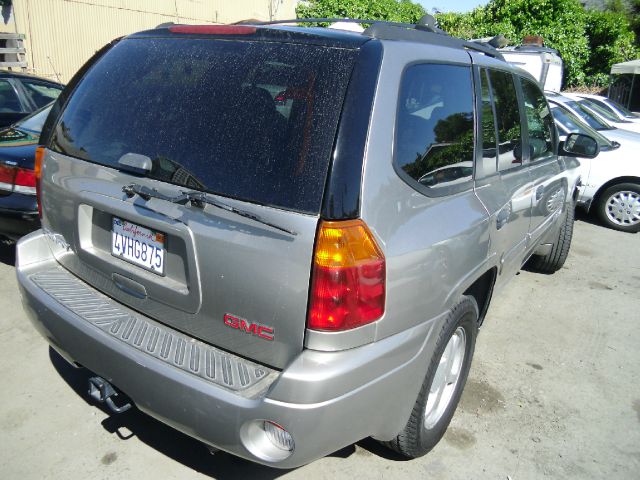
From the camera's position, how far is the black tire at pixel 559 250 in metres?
5.29

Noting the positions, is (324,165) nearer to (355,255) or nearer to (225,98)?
(355,255)

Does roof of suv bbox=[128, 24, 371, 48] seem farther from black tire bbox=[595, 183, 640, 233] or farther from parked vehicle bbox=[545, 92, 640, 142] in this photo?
parked vehicle bbox=[545, 92, 640, 142]

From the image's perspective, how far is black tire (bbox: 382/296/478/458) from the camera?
241 centimetres

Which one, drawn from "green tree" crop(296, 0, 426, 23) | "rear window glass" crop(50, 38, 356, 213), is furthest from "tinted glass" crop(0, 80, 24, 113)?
"green tree" crop(296, 0, 426, 23)

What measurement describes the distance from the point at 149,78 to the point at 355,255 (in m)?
1.30

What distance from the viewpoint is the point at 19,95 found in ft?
22.5

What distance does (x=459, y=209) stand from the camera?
8.05 feet

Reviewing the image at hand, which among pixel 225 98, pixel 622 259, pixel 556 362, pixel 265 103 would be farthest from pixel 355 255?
pixel 622 259

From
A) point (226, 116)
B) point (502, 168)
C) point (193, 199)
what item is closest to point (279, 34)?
point (226, 116)

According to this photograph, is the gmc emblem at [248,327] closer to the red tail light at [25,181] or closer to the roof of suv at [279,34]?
the roof of suv at [279,34]

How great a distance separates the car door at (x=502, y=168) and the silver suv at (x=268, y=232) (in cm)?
5

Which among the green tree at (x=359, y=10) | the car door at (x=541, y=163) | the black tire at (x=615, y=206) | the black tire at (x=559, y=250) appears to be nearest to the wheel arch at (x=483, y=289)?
the car door at (x=541, y=163)

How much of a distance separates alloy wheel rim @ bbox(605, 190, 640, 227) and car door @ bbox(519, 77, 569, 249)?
3.56 metres

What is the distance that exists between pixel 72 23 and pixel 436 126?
50.5ft
